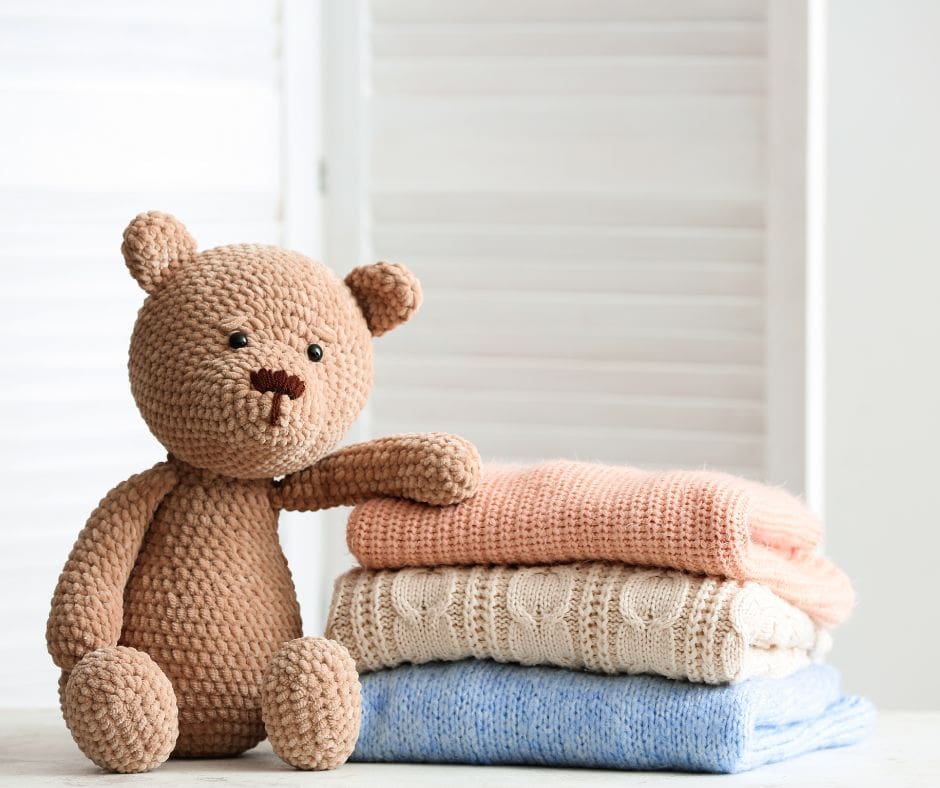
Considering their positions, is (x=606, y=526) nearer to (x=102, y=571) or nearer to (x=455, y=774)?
(x=455, y=774)

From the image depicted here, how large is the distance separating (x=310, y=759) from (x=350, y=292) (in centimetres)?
30

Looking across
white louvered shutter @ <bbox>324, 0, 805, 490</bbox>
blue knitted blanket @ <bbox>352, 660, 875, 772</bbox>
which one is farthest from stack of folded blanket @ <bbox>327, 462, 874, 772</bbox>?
white louvered shutter @ <bbox>324, 0, 805, 490</bbox>

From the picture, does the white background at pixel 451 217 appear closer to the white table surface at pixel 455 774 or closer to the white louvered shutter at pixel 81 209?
the white louvered shutter at pixel 81 209

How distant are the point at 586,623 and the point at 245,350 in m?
0.27

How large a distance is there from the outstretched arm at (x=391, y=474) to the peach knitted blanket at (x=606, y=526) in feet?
0.04

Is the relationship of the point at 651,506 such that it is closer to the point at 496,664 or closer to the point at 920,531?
the point at 496,664

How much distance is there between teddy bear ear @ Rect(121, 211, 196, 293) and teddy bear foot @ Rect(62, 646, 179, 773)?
237 mm

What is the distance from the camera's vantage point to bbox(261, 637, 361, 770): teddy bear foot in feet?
2.61

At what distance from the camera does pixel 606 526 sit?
0.83 metres

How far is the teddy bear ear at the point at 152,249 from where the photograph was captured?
0.86m

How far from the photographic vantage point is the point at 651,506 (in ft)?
2.72

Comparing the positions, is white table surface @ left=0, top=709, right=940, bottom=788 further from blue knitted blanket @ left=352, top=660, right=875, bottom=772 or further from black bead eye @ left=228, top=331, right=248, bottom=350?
black bead eye @ left=228, top=331, right=248, bottom=350

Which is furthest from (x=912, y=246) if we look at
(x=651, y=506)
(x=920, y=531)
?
(x=651, y=506)

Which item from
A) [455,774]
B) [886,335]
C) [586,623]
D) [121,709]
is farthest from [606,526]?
[886,335]
